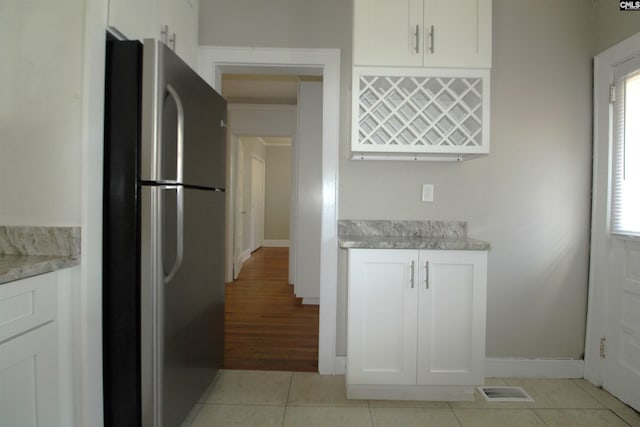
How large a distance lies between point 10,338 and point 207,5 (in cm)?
217

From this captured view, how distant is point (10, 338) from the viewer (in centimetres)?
108

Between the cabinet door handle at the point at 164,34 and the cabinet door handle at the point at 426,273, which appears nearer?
the cabinet door handle at the point at 164,34

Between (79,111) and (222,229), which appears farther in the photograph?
(222,229)

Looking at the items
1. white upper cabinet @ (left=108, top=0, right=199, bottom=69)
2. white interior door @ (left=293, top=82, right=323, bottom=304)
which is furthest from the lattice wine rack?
white interior door @ (left=293, top=82, right=323, bottom=304)

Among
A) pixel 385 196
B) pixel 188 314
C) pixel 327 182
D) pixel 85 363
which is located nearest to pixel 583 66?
pixel 385 196

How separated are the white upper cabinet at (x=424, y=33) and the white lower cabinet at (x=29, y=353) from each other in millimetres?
1790

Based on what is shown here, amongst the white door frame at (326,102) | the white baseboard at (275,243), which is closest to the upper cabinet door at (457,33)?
the white door frame at (326,102)

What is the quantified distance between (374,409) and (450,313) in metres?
0.67

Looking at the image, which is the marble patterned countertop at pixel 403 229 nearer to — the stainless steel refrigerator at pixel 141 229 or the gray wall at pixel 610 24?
the stainless steel refrigerator at pixel 141 229

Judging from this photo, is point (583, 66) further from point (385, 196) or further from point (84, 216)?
point (84, 216)

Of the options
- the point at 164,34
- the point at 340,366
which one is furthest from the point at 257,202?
the point at 164,34

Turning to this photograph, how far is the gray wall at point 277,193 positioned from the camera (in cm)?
918

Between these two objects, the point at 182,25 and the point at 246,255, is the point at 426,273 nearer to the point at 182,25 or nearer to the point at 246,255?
the point at 182,25

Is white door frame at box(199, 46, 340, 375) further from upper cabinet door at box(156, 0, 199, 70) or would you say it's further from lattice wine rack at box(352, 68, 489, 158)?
lattice wine rack at box(352, 68, 489, 158)
